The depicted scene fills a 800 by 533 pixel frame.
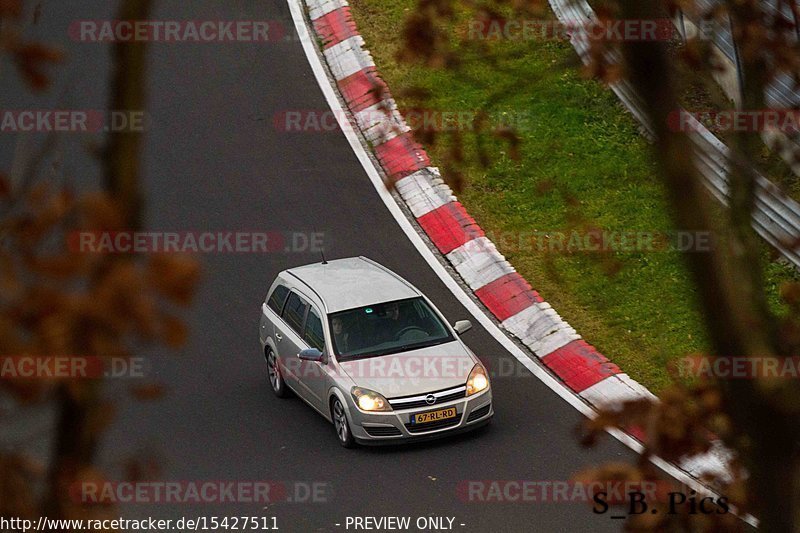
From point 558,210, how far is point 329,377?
4846 millimetres

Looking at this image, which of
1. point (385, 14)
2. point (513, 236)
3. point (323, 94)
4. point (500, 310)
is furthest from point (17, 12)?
point (385, 14)

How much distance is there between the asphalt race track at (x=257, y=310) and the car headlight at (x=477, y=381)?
0.50 m

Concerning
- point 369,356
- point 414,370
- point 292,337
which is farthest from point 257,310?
point 414,370

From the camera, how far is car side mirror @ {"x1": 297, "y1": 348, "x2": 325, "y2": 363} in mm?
11828

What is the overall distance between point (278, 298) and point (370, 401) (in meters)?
2.26

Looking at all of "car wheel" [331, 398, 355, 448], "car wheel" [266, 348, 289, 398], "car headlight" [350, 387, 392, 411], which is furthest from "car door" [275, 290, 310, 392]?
"car headlight" [350, 387, 392, 411]

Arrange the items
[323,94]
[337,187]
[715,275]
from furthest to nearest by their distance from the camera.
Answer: [323,94] → [337,187] → [715,275]

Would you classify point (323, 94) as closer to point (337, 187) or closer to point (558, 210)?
point (337, 187)

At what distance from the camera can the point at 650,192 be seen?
51.2 feet

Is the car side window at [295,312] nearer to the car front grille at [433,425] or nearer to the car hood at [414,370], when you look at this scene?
the car hood at [414,370]

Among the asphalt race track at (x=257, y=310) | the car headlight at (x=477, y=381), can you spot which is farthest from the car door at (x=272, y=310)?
the car headlight at (x=477, y=381)

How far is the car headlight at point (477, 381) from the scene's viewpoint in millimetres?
11539

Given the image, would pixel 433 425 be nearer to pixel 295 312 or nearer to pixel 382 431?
pixel 382 431

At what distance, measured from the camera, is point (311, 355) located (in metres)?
11.8
